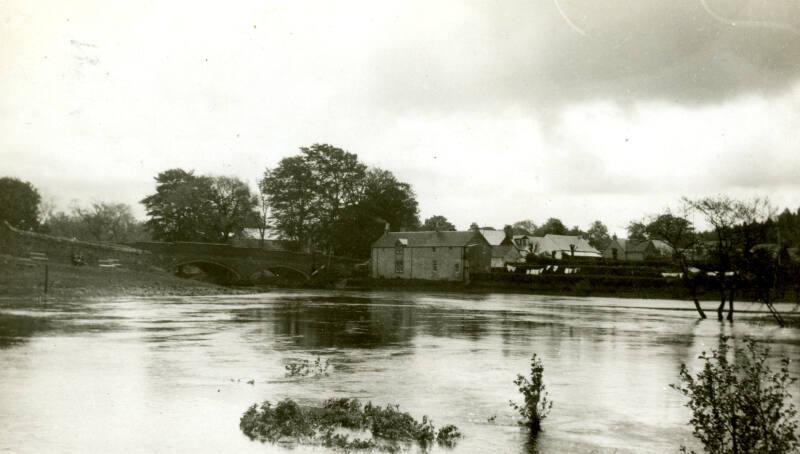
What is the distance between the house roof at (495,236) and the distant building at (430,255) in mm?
15839

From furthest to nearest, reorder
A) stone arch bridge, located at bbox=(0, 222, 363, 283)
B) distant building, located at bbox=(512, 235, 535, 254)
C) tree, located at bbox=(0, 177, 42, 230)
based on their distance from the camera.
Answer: distant building, located at bbox=(512, 235, 535, 254)
tree, located at bbox=(0, 177, 42, 230)
stone arch bridge, located at bbox=(0, 222, 363, 283)

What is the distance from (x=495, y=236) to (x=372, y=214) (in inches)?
989

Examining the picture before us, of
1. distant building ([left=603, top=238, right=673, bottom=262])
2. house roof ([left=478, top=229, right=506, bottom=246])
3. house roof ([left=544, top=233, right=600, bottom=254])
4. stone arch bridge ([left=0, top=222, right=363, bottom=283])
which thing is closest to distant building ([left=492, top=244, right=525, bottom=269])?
house roof ([left=478, top=229, right=506, bottom=246])

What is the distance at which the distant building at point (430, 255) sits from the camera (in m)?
98.5

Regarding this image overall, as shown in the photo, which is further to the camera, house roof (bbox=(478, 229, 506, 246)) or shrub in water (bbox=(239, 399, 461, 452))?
house roof (bbox=(478, 229, 506, 246))

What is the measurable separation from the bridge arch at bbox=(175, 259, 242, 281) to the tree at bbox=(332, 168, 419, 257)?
18.0 m

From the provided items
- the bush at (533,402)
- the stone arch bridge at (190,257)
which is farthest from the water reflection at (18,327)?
the stone arch bridge at (190,257)

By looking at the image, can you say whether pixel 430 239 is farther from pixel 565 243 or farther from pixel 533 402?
pixel 533 402

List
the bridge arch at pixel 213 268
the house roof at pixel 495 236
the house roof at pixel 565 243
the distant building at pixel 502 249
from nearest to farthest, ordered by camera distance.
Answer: the bridge arch at pixel 213 268
the distant building at pixel 502 249
the house roof at pixel 495 236
the house roof at pixel 565 243

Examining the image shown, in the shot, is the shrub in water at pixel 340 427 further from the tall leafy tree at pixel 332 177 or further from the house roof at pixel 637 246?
the house roof at pixel 637 246

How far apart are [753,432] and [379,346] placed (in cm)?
1650

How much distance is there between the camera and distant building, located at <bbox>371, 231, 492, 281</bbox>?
98.5m

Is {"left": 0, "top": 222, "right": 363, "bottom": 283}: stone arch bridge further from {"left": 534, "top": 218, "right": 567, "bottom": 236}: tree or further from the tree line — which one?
{"left": 534, "top": 218, "right": 567, "bottom": 236}: tree

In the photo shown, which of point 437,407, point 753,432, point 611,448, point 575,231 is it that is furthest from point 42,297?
point 575,231
